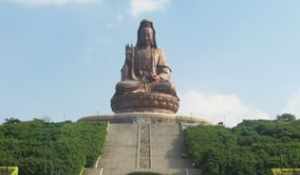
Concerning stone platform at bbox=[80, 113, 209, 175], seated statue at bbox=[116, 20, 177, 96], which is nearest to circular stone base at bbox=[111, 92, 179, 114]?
seated statue at bbox=[116, 20, 177, 96]

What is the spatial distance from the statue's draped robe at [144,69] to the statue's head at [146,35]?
508mm

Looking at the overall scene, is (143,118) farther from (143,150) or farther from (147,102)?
(143,150)

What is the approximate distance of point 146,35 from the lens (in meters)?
34.6

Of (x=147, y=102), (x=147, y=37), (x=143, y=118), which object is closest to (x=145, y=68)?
(x=147, y=37)

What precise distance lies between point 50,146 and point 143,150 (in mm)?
3673

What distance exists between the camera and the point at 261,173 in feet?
66.9

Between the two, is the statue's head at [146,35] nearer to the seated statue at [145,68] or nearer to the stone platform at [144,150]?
the seated statue at [145,68]

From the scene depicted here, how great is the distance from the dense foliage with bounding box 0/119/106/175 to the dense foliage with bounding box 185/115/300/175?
3.56 metres

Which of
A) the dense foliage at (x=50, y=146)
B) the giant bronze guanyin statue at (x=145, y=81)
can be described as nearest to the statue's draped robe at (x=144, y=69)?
the giant bronze guanyin statue at (x=145, y=81)

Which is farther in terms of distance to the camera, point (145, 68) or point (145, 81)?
point (145, 68)

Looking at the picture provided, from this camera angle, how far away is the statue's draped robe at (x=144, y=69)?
32281mm

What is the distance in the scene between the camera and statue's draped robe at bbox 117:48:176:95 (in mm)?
32281

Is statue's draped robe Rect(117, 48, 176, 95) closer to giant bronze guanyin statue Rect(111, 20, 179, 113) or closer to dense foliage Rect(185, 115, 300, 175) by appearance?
giant bronze guanyin statue Rect(111, 20, 179, 113)

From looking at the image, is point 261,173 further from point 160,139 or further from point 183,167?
point 160,139
